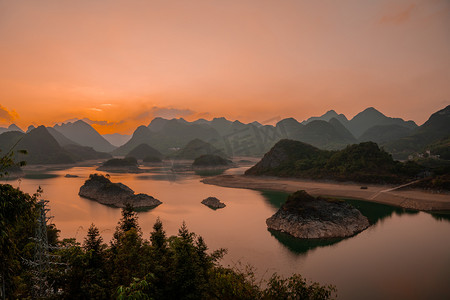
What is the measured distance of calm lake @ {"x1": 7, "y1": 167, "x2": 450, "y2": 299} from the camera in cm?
2975

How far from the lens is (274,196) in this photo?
281 ft

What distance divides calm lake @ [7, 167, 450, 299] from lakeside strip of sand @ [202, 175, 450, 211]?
23.4 ft

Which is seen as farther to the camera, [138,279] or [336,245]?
[336,245]

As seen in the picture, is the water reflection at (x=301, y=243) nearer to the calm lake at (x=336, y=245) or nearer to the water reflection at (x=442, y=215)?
the calm lake at (x=336, y=245)

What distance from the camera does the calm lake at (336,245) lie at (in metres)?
29.8

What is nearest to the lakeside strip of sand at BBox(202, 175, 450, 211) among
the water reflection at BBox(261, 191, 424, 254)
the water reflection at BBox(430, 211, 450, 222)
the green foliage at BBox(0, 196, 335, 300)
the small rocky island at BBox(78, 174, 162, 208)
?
the water reflection at BBox(430, 211, 450, 222)

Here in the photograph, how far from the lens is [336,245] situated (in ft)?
136

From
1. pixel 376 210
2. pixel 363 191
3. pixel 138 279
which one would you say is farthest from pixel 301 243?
pixel 363 191

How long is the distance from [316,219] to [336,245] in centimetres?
658

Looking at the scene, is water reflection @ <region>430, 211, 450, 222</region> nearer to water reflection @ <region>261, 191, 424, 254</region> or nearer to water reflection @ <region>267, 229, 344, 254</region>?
water reflection @ <region>261, 191, 424, 254</region>

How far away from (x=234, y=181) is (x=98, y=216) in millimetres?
66101

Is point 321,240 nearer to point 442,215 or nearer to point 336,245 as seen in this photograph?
point 336,245

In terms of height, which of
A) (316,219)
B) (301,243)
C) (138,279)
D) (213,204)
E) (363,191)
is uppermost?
(138,279)

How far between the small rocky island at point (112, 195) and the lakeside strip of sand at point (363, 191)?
4299 cm
